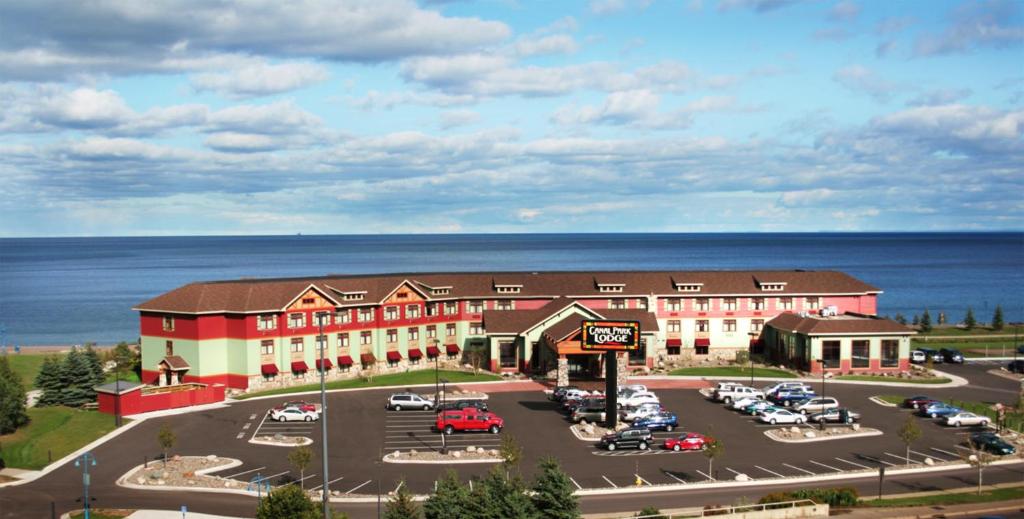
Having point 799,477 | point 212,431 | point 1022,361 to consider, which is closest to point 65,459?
point 212,431

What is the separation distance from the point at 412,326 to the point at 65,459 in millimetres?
37663

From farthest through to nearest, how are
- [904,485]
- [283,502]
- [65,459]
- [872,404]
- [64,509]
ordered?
[872,404] → [65,459] → [904,485] → [64,509] → [283,502]

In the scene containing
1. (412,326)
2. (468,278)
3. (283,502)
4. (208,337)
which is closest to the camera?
(283,502)

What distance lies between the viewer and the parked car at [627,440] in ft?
178

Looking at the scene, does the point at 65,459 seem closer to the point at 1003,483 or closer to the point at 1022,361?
the point at 1003,483

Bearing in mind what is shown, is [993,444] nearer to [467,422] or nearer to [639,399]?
[639,399]

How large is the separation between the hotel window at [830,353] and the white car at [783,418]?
20.9m

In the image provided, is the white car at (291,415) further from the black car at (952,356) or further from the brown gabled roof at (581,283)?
the black car at (952,356)

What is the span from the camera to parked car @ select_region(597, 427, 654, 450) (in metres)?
54.3

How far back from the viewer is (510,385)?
252 ft

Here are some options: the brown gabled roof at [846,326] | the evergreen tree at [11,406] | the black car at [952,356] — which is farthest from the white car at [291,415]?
the black car at [952,356]

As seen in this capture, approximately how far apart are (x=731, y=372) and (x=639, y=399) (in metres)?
19.8

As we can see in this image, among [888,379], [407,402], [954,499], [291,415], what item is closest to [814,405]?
[888,379]

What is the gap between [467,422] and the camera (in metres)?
58.8
